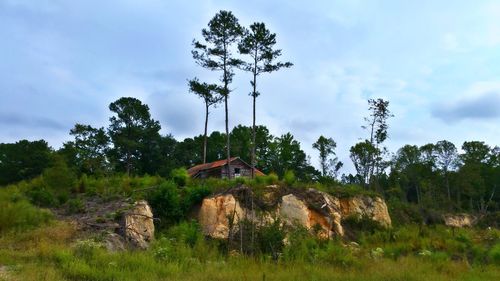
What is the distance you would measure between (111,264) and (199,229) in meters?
8.45

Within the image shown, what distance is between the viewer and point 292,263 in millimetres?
12234

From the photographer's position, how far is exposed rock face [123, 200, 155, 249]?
16.0 m

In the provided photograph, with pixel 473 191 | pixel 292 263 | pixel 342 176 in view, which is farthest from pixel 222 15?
pixel 473 191

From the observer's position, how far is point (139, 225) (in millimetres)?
17109

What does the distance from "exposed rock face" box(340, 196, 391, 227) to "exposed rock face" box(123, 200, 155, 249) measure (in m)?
11.6

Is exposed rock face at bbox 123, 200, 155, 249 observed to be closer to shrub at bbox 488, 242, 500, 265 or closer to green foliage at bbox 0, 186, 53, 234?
green foliage at bbox 0, 186, 53, 234

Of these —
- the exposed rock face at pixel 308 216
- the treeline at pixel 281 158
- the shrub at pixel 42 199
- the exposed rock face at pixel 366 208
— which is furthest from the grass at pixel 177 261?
the treeline at pixel 281 158

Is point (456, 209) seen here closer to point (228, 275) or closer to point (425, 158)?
point (425, 158)

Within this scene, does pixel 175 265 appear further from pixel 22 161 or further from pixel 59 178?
pixel 22 161

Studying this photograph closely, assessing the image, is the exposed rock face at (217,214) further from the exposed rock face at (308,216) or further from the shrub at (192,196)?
the exposed rock face at (308,216)

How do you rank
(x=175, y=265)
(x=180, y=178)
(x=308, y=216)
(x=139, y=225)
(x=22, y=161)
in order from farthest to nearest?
(x=22, y=161)
(x=180, y=178)
(x=308, y=216)
(x=139, y=225)
(x=175, y=265)

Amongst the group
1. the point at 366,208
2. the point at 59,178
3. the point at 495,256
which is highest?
the point at 59,178

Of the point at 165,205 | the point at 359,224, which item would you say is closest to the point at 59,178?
the point at 165,205

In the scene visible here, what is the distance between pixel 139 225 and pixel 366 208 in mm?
13989
